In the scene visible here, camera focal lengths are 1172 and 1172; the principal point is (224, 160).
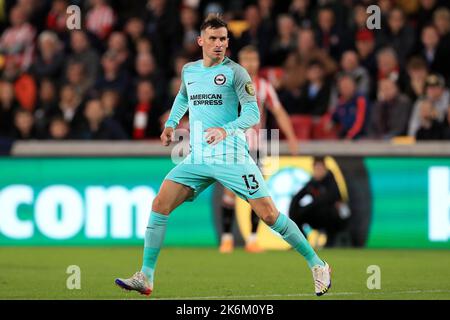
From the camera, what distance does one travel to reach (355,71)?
1612cm

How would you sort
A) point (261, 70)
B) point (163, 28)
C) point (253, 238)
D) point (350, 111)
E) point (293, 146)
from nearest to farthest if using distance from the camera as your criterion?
point (293, 146) < point (253, 238) < point (350, 111) < point (261, 70) < point (163, 28)

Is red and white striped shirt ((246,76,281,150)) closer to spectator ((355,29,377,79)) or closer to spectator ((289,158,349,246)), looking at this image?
spectator ((289,158,349,246))

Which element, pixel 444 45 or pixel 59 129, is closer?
pixel 444 45

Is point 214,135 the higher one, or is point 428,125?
point 214,135

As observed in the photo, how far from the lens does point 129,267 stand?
12008mm

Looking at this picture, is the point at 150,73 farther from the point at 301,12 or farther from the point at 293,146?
the point at 293,146

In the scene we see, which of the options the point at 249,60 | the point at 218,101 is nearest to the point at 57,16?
the point at 249,60

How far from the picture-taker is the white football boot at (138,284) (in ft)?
30.1

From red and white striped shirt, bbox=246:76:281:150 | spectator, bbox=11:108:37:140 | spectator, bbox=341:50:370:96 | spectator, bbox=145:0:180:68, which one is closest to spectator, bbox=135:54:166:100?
spectator, bbox=145:0:180:68

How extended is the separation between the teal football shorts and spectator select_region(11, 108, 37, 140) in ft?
24.5

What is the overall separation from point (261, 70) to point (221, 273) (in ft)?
18.9

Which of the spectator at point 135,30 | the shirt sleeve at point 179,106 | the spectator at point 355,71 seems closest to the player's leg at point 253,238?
the spectator at point 355,71
